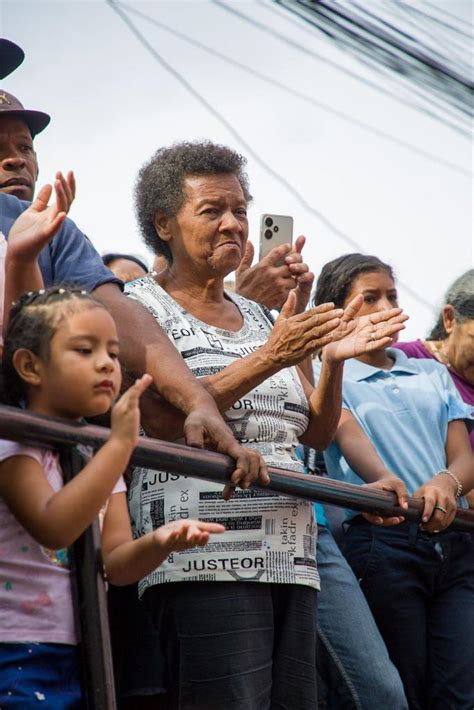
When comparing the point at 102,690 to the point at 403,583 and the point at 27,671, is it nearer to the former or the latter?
the point at 27,671

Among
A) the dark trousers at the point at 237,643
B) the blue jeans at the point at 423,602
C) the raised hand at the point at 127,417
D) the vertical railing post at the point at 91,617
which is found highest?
the raised hand at the point at 127,417

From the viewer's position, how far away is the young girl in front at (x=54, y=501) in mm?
1925

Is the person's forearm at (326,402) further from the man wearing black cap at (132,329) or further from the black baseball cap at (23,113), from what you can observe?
the black baseball cap at (23,113)

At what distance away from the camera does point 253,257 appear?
165 inches

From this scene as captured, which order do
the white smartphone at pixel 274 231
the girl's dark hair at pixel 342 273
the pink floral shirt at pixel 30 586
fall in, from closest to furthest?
1. the pink floral shirt at pixel 30 586
2. the white smartphone at pixel 274 231
3. the girl's dark hair at pixel 342 273

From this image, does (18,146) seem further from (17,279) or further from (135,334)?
(17,279)

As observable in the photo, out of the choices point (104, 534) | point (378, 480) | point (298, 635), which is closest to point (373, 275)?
point (378, 480)

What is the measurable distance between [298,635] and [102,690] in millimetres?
813

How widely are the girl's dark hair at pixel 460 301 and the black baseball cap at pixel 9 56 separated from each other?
73.2 inches

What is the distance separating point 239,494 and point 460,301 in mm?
1884

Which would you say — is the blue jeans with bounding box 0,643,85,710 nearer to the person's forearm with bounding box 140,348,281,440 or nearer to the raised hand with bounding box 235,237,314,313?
the person's forearm with bounding box 140,348,281,440

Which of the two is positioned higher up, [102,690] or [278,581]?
[102,690]

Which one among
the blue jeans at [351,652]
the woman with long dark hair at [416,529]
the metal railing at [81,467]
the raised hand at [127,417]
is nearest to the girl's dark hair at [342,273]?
the woman with long dark hair at [416,529]

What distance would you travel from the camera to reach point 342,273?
411cm
